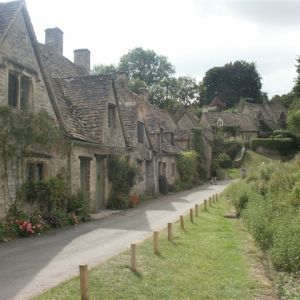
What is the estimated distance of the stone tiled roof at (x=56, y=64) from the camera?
26.0 metres

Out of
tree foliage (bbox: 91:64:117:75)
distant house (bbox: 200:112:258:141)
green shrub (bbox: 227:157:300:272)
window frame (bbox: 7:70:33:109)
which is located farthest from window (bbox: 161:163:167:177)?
distant house (bbox: 200:112:258:141)

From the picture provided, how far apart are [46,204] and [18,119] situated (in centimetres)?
354

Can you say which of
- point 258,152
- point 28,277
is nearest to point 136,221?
point 28,277

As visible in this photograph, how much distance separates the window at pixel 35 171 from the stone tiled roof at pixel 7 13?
4666mm

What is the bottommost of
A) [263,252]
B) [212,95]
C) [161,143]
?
[263,252]

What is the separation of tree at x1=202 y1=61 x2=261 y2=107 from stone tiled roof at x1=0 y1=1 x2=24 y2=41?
293ft

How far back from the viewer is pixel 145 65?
84.6m

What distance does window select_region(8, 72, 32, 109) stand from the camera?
17.1m

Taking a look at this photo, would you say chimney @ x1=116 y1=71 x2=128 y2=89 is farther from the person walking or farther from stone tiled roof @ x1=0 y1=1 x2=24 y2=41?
stone tiled roof @ x1=0 y1=1 x2=24 y2=41

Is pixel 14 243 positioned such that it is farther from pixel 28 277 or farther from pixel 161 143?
pixel 161 143

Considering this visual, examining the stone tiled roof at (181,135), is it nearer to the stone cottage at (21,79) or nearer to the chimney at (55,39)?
the chimney at (55,39)

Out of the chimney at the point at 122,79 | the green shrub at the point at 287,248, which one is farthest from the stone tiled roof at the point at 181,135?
the green shrub at the point at 287,248

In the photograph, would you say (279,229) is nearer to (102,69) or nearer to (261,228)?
(261,228)

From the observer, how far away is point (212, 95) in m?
107
